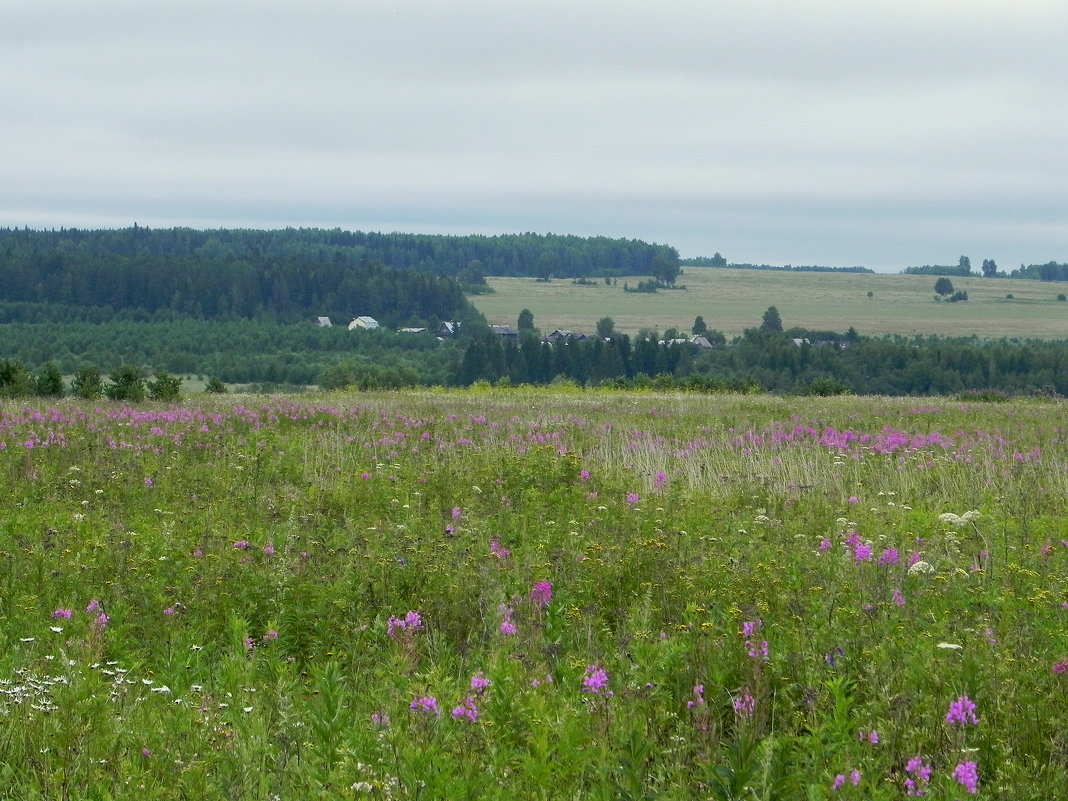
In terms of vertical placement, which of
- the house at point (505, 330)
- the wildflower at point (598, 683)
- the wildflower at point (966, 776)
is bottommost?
the house at point (505, 330)

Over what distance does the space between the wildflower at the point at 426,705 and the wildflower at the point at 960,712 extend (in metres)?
1.72

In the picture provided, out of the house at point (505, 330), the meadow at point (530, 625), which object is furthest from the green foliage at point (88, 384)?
the house at point (505, 330)

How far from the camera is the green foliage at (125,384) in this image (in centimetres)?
2281

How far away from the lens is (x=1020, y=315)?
153 m

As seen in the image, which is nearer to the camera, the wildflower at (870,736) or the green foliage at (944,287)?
the wildflower at (870,736)

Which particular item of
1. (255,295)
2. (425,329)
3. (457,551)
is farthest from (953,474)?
(255,295)

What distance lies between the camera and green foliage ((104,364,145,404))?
22.8 metres

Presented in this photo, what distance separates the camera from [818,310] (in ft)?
543

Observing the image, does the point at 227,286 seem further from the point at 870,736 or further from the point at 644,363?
the point at 870,736

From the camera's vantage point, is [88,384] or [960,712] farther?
[88,384]

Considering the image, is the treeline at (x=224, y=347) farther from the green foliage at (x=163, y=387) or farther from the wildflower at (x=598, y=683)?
the wildflower at (x=598, y=683)

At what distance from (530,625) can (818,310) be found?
16651 cm

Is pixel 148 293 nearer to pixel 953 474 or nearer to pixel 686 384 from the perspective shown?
pixel 686 384

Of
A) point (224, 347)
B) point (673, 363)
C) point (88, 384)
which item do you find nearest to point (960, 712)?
point (88, 384)
